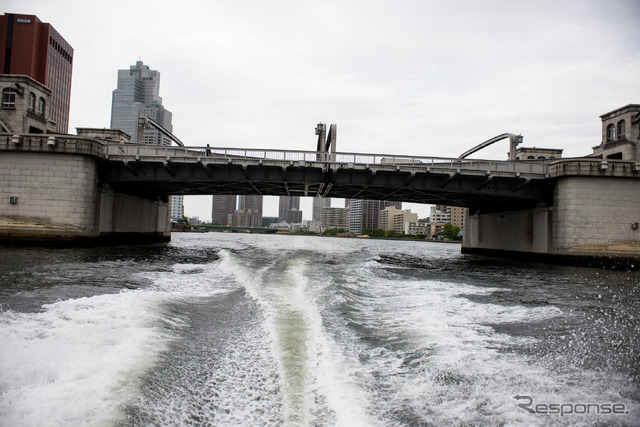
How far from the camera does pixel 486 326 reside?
377 inches

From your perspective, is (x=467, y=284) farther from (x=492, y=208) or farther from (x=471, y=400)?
(x=492, y=208)

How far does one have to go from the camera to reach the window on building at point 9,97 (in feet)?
135

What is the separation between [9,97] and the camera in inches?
1623

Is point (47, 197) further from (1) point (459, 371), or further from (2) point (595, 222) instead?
(2) point (595, 222)

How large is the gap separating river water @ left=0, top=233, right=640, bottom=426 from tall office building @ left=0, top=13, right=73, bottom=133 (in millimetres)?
146663

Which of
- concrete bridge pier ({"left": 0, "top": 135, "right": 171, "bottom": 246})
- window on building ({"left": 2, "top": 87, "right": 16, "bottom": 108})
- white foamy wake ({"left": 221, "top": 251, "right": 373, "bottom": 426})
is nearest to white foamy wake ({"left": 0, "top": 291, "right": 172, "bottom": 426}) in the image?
white foamy wake ({"left": 221, "top": 251, "right": 373, "bottom": 426})

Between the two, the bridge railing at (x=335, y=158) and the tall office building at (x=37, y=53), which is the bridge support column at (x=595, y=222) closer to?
the bridge railing at (x=335, y=158)

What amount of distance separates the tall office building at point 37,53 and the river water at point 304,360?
481 ft

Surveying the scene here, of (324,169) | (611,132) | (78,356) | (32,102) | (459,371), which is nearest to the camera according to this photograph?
(78,356)

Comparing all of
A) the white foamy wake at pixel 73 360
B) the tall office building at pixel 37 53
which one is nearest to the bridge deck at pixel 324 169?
the white foamy wake at pixel 73 360

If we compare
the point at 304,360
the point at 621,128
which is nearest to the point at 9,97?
the point at 304,360

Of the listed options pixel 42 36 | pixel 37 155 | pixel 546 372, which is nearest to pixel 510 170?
pixel 546 372

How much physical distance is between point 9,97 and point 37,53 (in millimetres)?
119481

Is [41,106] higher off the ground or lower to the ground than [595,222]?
higher
